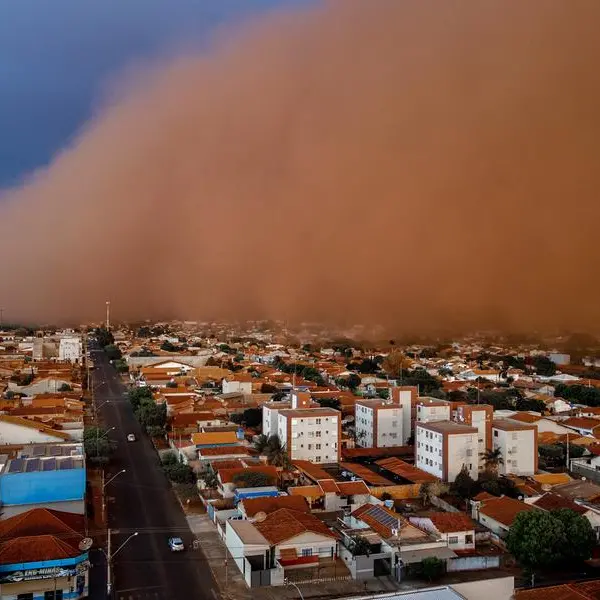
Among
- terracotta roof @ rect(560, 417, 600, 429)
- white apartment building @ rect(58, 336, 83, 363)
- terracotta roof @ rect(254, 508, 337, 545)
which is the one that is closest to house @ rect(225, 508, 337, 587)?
terracotta roof @ rect(254, 508, 337, 545)

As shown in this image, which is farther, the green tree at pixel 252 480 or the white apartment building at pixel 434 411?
the white apartment building at pixel 434 411

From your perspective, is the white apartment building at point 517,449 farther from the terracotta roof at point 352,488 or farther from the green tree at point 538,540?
the green tree at point 538,540

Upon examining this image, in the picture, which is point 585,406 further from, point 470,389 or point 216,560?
point 216,560

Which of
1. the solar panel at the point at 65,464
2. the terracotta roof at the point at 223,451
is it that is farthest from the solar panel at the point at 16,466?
the terracotta roof at the point at 223,451

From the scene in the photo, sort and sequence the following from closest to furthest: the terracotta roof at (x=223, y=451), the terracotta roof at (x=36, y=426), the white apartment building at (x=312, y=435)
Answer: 1. the terracotta roof at (x=223, y=451)
2. the terracotta roof at (x=36, y=426)
3. the white apartment building at (x=312, y=435)

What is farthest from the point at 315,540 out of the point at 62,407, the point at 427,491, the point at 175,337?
the point at 175,337

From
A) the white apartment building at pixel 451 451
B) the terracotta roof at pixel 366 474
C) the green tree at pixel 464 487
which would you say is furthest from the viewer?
the white apartment building at pixel 451 451

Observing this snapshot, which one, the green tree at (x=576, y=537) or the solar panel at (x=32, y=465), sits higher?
the solar panel at (x=32, y=465)
